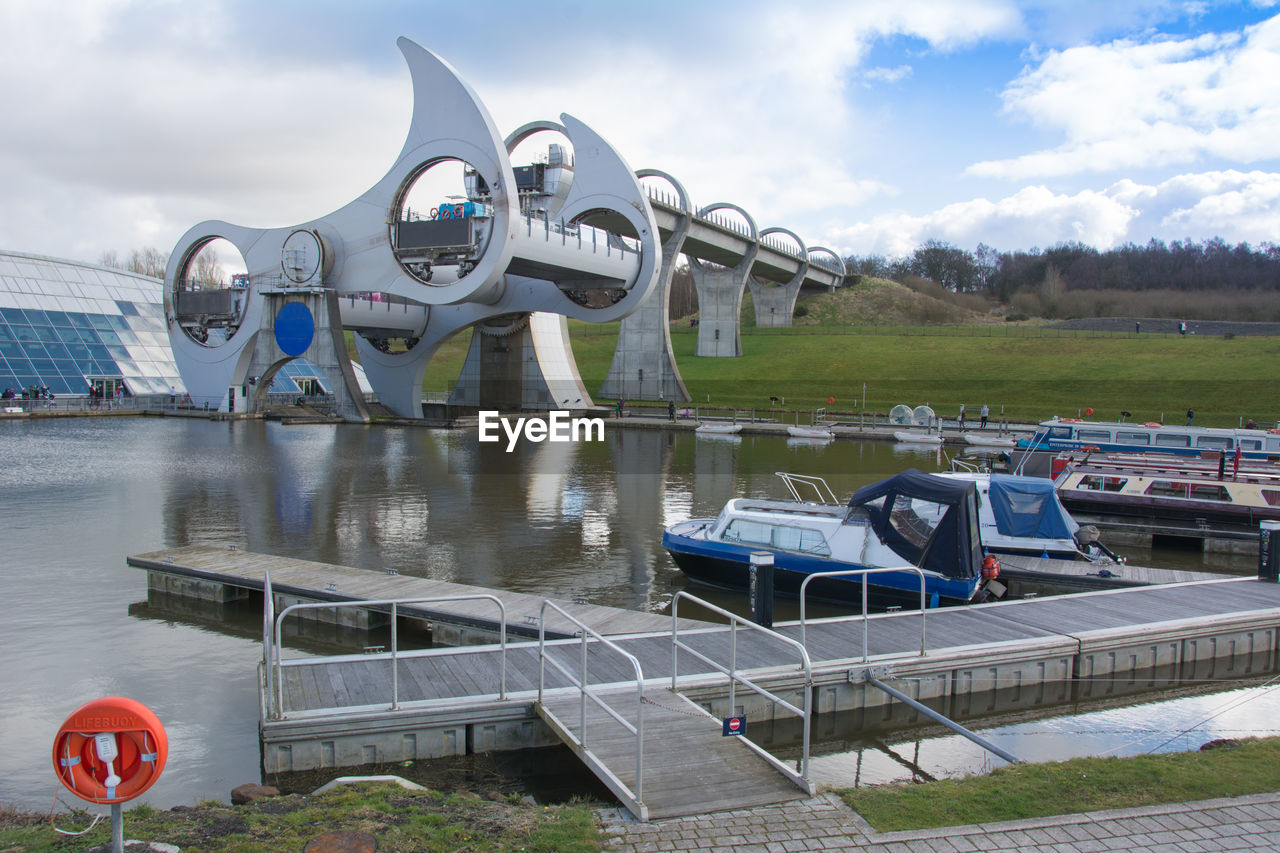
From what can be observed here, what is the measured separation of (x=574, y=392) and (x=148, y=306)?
3281cm

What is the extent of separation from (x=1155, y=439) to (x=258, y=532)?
97.5ft

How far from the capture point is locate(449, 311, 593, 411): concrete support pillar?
2400 inches

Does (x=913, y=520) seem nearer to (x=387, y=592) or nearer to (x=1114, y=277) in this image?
(x=387, y=592)

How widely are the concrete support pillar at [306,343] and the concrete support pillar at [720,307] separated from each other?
39.2 m

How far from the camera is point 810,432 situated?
47.2 meters

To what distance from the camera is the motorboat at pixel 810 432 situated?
46625 millimetres

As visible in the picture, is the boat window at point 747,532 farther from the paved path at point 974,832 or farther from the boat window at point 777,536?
the paved path at point 974,832

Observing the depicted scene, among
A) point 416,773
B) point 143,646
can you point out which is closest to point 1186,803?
point 416,773

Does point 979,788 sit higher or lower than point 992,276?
lower

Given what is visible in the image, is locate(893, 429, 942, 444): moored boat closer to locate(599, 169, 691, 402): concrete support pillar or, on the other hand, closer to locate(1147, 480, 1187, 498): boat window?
locate(1147, 480, 1187, 498): boat window

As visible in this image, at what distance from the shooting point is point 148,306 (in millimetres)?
66375

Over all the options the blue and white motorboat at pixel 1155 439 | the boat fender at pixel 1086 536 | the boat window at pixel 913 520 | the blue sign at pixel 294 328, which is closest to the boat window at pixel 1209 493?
the blue and white motorboat at pixel 1155 439

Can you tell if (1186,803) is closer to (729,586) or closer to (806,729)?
(806,729)

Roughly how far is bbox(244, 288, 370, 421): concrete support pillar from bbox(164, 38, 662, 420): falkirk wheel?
84 millimetres
